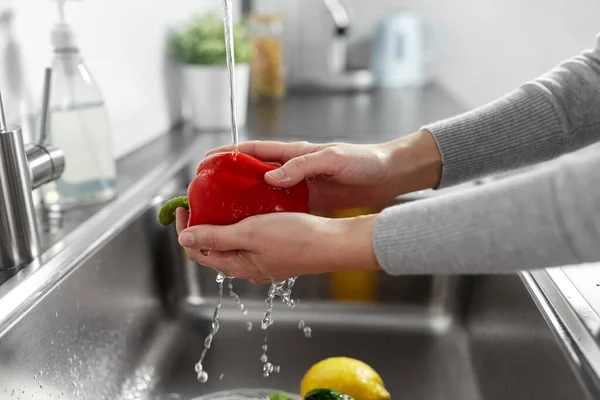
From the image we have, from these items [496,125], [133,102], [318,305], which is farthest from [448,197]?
[133,102]

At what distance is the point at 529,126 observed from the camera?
0.79 metres

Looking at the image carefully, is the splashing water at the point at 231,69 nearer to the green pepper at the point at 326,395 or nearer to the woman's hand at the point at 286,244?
the woman's hand at the point at 286,244

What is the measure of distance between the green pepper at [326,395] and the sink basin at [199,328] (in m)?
0.17

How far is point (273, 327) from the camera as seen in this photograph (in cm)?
96

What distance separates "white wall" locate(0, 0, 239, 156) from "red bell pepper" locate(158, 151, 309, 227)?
35cm

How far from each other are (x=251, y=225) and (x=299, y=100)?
133 centimetres

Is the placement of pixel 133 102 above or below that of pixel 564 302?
above

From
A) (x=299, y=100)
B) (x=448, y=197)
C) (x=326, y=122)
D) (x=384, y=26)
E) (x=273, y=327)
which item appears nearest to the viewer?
(x=448, y=197)

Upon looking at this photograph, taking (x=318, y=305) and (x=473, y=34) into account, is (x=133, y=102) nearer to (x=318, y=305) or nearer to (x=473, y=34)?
(x=318, y=305)

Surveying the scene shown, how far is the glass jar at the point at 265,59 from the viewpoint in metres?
1.83

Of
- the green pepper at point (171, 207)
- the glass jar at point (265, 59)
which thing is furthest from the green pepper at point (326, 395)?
the glass jar at point (265, 59)

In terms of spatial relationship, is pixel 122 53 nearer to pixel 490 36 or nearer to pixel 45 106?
pixel 45 106

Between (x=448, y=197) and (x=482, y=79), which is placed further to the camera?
(x=482, y=79)

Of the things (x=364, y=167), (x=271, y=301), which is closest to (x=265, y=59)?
(x=364, y=167)
